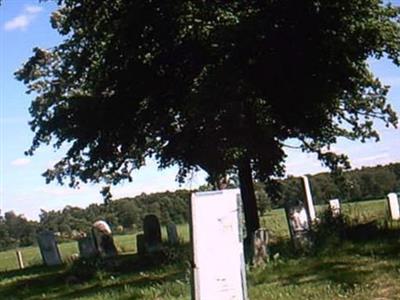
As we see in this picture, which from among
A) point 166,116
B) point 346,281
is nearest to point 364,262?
point 346,281

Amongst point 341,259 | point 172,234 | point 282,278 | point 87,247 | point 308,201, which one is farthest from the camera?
point 172,234

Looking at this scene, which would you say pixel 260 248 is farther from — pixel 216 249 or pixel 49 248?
pixel 49 248

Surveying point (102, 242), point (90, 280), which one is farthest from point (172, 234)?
point (90, 280)

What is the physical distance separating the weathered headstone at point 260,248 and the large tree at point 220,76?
2.55 metres

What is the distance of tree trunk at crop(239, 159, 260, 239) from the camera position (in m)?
20.1

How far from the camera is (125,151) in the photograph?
2161 centimetres

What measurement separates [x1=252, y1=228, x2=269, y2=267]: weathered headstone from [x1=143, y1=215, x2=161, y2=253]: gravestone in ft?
18.6

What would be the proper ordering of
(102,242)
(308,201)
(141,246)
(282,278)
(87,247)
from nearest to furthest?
(282,278), (308,201), (102,242), (141,246), (87,247)

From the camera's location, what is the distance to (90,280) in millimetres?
17594

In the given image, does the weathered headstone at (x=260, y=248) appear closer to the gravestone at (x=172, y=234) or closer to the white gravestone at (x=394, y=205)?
the gravestone at (x=172, y=234)

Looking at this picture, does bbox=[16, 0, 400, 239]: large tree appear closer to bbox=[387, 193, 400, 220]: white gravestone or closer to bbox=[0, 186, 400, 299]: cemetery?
bbox=[0, 186, 400, 299]: cemetery

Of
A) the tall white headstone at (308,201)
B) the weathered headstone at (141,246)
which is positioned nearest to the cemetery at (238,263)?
the weathered headstone at (141,246)

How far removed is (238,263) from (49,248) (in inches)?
810

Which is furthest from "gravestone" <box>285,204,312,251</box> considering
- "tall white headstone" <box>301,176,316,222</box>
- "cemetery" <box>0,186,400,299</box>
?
"tall white headstone" <box>301,176,316,222</box>
